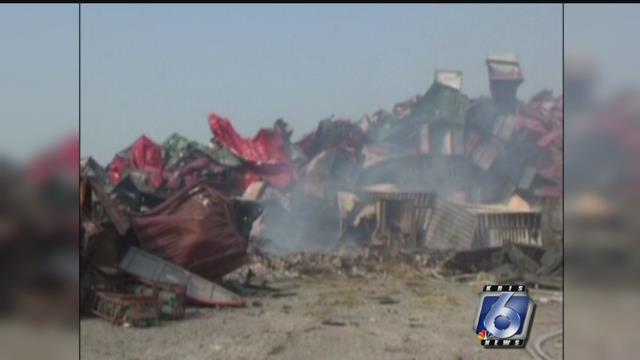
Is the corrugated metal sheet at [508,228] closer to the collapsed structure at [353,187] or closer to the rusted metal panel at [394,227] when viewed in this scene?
the collapsed structure at [353,187]

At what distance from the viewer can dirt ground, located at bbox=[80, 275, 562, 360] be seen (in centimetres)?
Answer: 354

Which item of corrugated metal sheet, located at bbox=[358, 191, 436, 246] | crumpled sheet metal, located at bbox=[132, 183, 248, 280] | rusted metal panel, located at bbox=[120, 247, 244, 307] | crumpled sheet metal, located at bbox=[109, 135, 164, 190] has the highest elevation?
crumpled sheet metal, located at bbox=[109, 135, 164, 190]

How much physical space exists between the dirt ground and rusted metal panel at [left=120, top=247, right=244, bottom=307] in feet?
0.41

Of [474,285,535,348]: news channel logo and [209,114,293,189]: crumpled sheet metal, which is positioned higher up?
[209,114,293,189]: crumpled sheet metal

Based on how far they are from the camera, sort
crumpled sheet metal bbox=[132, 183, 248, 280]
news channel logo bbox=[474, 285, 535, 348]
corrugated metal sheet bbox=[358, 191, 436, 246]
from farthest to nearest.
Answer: crumpled sheet metal bbox=[132, 183, 248, 280], corrugated metal sheet bbox=[358, 191, 436, 246], news channel logo bbox=[474, 285, 535, 348]

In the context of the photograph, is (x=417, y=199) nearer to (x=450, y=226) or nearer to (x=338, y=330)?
(x=450, y=226)

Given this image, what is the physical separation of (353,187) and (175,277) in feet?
2.84

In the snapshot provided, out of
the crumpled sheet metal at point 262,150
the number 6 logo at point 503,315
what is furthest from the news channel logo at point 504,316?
the crumpled sheet metal at point 262,150

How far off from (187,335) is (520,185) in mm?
1536

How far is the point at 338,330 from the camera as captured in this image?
3.57m

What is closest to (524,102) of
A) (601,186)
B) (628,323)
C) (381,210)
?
(601,186)

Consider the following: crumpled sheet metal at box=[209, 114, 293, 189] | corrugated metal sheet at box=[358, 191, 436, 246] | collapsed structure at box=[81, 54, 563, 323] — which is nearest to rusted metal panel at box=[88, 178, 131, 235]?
collapsed structure at box=[81, 54, 563, 323]

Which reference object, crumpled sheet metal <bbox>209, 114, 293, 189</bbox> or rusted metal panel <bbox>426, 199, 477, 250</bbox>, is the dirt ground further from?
crumpled sheet metal <bbox>209, 114, 293, 189</bbox>

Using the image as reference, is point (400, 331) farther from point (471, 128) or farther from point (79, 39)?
point (79, 39)
